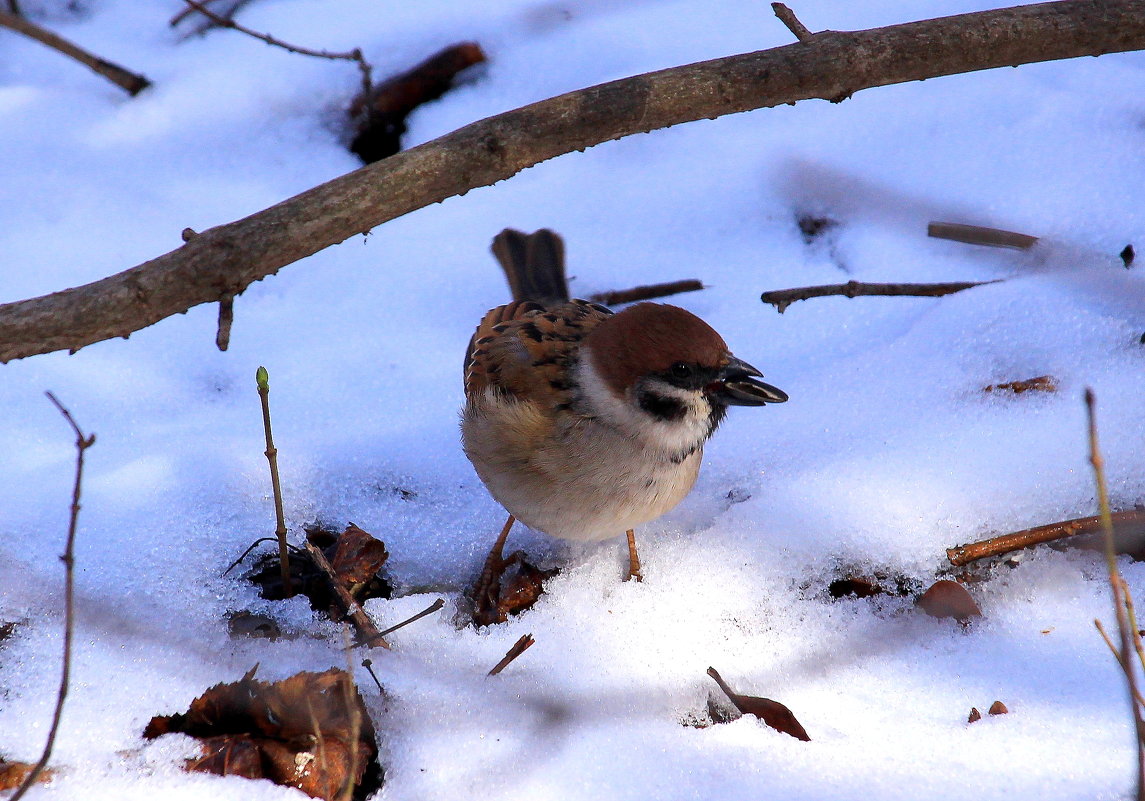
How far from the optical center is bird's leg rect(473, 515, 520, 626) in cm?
279

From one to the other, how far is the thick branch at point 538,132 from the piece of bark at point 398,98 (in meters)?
1.91

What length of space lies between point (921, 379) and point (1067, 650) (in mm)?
1214

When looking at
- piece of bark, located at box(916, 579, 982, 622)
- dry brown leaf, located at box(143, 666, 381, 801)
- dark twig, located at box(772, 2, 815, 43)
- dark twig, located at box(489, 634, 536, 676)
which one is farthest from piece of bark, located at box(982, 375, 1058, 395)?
dry brown leaf, located at box(143, 666, 381, 801)

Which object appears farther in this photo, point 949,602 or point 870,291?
point 870,291

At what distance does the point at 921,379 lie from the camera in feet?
11.3

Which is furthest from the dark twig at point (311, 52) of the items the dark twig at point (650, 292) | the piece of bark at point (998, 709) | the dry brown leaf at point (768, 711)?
the piece of bark at point (998, 709)

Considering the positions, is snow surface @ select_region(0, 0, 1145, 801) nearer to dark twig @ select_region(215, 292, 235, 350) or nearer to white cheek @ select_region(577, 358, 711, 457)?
white cheek @ select_region(577, 358, 711, 457)

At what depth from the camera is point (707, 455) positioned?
3434 millimetres


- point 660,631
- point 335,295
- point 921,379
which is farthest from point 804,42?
point 335,295

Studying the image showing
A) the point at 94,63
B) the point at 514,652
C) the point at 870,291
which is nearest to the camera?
the point at 514,652

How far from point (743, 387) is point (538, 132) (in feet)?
2.98

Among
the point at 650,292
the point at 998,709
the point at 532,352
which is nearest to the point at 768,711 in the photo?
the point at 998,709

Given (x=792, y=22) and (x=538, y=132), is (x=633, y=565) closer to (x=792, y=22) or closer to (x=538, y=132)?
(x=538, y=132)

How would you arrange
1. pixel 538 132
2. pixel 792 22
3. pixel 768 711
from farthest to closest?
pixel 792 22, pixel 538 132, pixel 768 711
